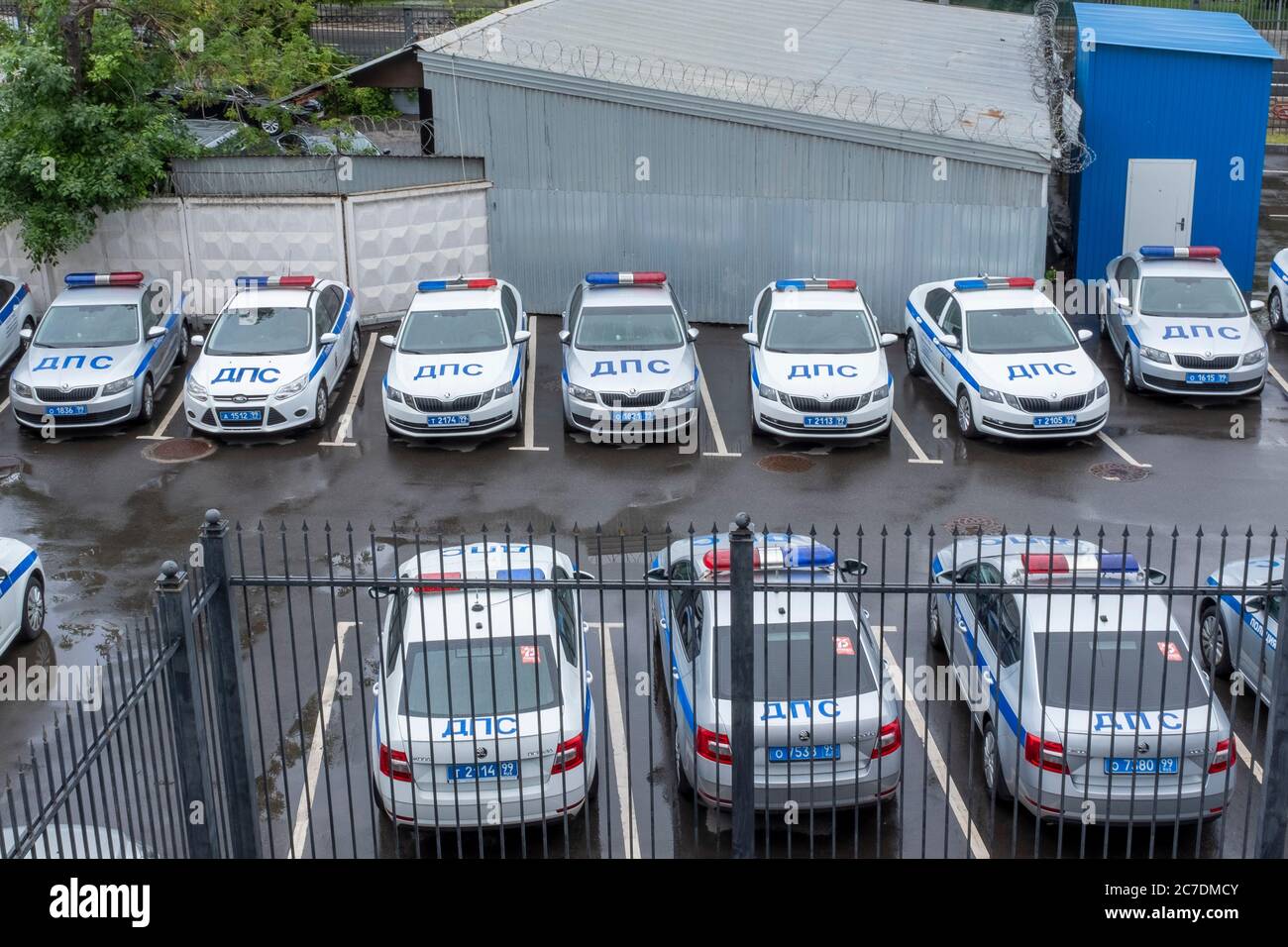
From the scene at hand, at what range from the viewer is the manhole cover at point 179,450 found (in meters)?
18.4

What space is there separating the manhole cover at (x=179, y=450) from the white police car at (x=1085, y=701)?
10.6 meters

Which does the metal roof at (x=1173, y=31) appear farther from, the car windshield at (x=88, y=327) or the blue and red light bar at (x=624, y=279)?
the car windshield at (x=88, y=327)

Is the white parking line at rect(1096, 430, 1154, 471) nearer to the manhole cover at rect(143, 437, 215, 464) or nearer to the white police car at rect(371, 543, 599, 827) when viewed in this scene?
the white police car at rect(371, 543, 599, 827)

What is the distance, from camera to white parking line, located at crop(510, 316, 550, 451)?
61.7ft

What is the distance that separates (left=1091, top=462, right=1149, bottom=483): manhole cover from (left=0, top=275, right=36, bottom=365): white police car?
50.1 ft

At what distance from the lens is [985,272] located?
22453 mm

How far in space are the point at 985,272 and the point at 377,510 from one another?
10522mm

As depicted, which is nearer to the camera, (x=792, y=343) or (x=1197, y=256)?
(x=792, y=343)

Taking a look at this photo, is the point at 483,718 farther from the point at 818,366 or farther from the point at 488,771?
the point at 818,366

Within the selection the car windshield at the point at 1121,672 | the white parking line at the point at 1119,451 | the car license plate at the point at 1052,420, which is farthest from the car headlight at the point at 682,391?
the car windshield at the point at 1121,672

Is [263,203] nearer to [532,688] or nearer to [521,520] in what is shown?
[521,520]

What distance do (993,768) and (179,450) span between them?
11945 millimetres

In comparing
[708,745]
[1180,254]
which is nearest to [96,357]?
[708,745]

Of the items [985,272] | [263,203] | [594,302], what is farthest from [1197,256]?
[263,203]
